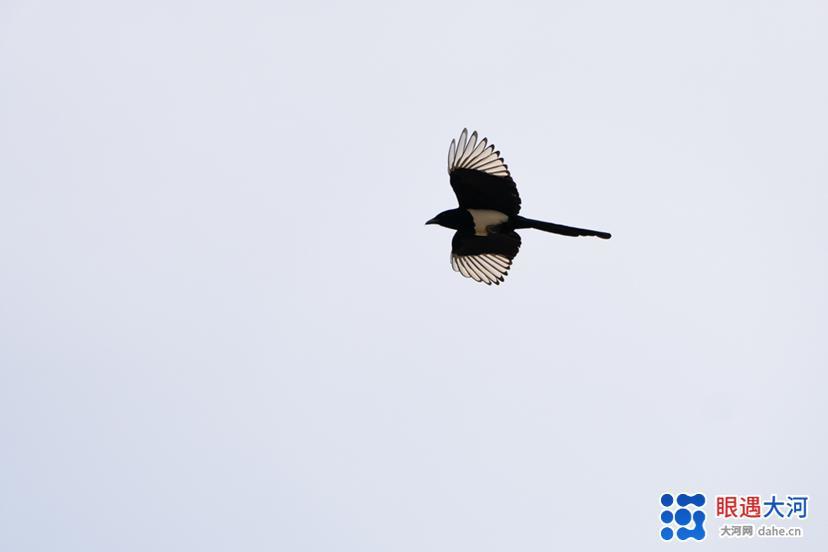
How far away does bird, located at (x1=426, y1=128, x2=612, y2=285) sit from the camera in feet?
67.9

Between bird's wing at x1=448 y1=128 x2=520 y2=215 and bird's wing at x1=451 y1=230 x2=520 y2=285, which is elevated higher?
bird's wing at x1=448 y1=128 x2=520 y2=215

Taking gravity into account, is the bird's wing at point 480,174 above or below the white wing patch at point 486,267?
above

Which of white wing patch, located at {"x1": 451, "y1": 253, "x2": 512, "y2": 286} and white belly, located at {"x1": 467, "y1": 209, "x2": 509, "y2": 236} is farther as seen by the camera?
white wing patch, located at {"x1": 451, "y1": 253, "x2": 512, "y2": 286}

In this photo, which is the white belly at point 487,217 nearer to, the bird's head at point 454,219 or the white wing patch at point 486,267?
the bird's head at point 454,219

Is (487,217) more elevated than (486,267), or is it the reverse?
(487,217)

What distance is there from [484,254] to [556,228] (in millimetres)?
837

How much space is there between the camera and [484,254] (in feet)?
70.6

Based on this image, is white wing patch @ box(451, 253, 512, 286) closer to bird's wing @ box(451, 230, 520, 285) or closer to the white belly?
bird's wing @ box(451, 230, 520, 285)

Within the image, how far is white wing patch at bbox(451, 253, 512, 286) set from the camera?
847 inches

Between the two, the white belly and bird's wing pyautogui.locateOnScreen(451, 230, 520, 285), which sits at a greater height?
the white belly

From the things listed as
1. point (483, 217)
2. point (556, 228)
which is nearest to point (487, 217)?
point (483, 217)

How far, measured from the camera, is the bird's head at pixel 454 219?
21.1m

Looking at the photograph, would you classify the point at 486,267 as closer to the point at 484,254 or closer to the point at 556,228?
the point at 484,254

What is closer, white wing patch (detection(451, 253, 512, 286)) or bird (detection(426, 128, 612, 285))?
bird (detection(426, 128, 612, 285))
